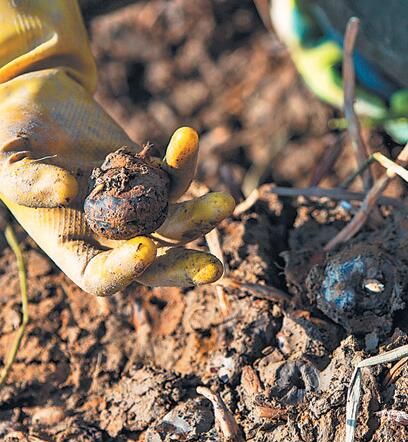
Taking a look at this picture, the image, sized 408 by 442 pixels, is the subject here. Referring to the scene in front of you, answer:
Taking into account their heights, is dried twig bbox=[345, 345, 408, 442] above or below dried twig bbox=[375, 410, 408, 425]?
above

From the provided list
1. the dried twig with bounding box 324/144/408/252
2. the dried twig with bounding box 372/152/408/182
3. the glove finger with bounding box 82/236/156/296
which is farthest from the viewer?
the dried twig with bounding box 324/144/408/252

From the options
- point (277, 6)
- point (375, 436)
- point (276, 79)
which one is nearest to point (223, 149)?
point (276, 79)

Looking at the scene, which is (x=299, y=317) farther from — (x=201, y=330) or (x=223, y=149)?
(x=223, y=149)

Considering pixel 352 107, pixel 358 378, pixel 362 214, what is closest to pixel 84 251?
pixel 358 378

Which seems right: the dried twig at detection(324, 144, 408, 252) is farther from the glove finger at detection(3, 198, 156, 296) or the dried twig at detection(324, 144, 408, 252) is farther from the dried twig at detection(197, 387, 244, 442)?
the glove finger at detection(3, 198, 156, 296)

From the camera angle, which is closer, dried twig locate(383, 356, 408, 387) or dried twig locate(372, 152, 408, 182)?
dried twig locate(383, 356, 408, 387)

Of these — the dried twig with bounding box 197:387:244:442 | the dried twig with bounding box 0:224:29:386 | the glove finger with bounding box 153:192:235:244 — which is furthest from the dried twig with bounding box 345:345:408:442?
the dried twig with bounding box 0:224:29:386
